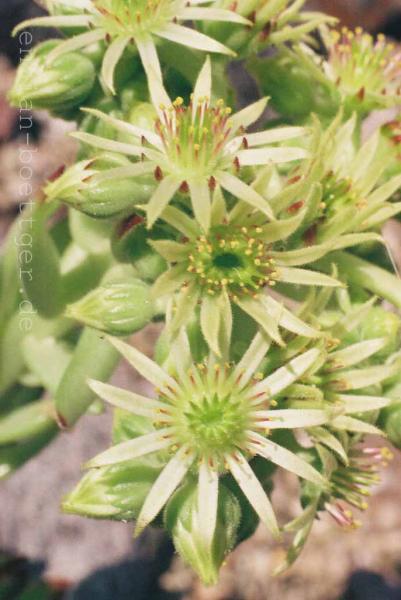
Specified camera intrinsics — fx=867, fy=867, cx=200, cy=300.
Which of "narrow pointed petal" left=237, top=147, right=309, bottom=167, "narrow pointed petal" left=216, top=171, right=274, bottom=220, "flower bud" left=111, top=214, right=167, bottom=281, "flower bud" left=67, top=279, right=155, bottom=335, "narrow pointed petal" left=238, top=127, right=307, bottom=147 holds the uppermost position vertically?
"narrow pointed petal" left=238, top=127, right=307, bottom=147

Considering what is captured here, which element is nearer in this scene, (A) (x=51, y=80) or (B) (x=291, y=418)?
(B) (x=291, y=418)

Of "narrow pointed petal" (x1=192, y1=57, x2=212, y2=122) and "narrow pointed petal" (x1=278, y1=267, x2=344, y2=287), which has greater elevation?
"narrow pointed petal" (x1=192, y1=57, x2=212, y2=122)

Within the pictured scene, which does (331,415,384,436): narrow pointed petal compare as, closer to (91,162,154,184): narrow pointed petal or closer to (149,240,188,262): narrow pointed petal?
(149,240,188,262): narrow pointed petal

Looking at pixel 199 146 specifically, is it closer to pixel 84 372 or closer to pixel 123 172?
pixel 123 172

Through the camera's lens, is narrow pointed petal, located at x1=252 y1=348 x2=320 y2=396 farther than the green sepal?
No

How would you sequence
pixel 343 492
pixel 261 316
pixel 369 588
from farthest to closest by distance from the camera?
1. pixel 369 588
2. pixel 343 492
3. pixel 261 316

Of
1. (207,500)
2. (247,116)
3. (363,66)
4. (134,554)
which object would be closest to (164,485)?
(207,500)

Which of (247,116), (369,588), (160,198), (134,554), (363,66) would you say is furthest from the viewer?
(369,588)

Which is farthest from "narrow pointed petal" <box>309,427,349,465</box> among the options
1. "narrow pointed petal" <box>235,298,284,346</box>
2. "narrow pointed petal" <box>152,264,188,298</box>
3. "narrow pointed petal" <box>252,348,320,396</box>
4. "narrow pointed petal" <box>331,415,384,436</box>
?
"narrow pointed petal" <box>152,264,188,298</box>
